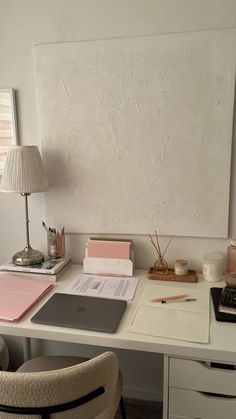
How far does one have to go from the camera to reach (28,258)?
63.1 inches

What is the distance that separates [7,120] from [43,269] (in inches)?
31.1

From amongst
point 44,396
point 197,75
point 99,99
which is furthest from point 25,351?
point 197,75

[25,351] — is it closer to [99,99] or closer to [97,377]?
[97,377]

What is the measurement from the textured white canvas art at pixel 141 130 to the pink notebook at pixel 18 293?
0.39 m

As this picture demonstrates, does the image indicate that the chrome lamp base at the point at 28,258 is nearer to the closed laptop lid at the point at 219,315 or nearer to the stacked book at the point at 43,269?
the stacked book at the point at 43,269

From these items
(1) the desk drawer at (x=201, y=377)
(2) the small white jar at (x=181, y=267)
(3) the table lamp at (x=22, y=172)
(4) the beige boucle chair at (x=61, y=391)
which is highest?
(3) the table lamp at (x=22, y=172)

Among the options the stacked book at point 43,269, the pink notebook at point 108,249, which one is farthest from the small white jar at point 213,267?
the stacked book at point 43,269

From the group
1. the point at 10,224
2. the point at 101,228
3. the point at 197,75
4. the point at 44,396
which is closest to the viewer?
the point at 44,396

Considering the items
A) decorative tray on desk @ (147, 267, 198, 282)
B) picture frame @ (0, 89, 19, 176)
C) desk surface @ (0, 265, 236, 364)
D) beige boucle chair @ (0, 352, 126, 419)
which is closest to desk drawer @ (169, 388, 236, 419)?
desk surface @ (0, 265, 236, 364)

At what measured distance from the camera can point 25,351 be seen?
1.85 metres

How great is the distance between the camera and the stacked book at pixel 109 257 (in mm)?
1559

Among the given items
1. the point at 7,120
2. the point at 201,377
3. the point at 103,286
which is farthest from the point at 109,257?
the point at 7,120

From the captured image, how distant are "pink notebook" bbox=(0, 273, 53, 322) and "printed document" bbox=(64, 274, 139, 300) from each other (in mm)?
125

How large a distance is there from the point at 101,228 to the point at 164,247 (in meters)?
0.33
